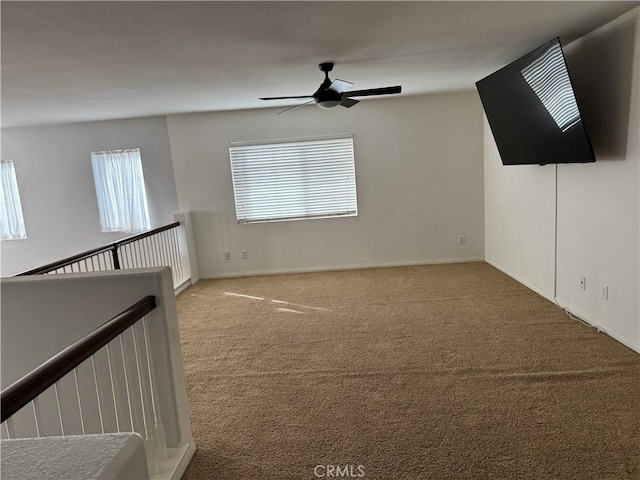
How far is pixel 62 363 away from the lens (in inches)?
60.7

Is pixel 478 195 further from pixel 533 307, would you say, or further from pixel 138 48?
pixel 138 48

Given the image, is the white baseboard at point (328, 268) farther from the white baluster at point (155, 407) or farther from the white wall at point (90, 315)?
the white baluster at point (155, 407)

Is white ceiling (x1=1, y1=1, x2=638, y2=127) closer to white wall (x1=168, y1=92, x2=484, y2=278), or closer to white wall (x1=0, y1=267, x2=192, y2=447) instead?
white wall (x1=168, y1=92, x2=484, y2=278)

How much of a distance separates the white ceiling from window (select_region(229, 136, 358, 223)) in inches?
54.4

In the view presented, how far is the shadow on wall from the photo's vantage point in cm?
310

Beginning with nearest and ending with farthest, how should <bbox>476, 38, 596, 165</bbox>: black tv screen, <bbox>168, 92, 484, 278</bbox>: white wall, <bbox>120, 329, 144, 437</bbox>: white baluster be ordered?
1. <bbox>120, 329, 144, 437</bbox>: white baluster
2. <bbox>476, 38, 596, 165</bbox>: black tv screen
3. <bbox>168, 92, 484, 278</bbox>: white wall

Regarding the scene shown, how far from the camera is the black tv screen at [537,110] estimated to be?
3201 mm

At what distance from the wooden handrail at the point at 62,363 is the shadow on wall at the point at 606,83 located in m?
3.40

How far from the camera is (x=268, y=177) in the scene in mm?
6227

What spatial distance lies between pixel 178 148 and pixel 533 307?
491 centimetres

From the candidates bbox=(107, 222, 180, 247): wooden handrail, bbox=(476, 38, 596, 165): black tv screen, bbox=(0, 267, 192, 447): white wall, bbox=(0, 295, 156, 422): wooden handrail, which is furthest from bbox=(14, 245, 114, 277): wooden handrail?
bbox=(476, 38, 596, 165): black tv screen

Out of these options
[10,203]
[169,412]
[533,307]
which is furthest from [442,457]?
[10,203]

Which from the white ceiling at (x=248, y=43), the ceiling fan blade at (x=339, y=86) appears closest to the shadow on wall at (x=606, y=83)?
the white ceiling at (x=248, y=43)

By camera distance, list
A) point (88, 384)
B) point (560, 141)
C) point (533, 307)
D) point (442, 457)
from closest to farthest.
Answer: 1. point (442, 457)
2. point (88, 384)
3. point (560, 141)
4. point (533, 307)
